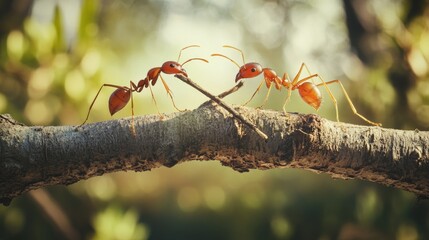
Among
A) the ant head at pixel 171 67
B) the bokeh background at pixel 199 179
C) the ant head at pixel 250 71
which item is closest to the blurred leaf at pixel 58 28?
the bokeh background at pixel 199 179

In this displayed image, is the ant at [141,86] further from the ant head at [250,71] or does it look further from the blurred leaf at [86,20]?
the blurred leaf at [86,20]

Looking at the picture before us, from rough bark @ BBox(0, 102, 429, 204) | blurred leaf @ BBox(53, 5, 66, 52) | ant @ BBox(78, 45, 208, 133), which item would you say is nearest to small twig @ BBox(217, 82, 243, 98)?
rough bark @ BBox(0, 102, 429, 204)

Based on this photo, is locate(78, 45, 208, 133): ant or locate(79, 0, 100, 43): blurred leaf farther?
locate(79, 0, 100, 43): blurred leaf

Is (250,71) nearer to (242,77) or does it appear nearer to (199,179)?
(242,77)

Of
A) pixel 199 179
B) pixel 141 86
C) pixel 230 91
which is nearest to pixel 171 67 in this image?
pixel 141 86

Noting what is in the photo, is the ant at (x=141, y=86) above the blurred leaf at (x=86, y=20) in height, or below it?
below

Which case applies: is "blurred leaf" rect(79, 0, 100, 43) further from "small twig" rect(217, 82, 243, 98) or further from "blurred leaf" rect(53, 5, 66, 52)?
"small twig" rect(217, 82, 243, 98)

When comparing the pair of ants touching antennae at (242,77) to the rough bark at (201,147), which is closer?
the rough bark at (201,147)

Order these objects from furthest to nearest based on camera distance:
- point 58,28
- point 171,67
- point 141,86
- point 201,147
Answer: point 58,28 < point 141,86 < point 171,67 < point 201,147

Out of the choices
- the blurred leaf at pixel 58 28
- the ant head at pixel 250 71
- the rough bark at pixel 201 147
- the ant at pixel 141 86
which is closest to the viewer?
the rough bark at pixel 201 147
